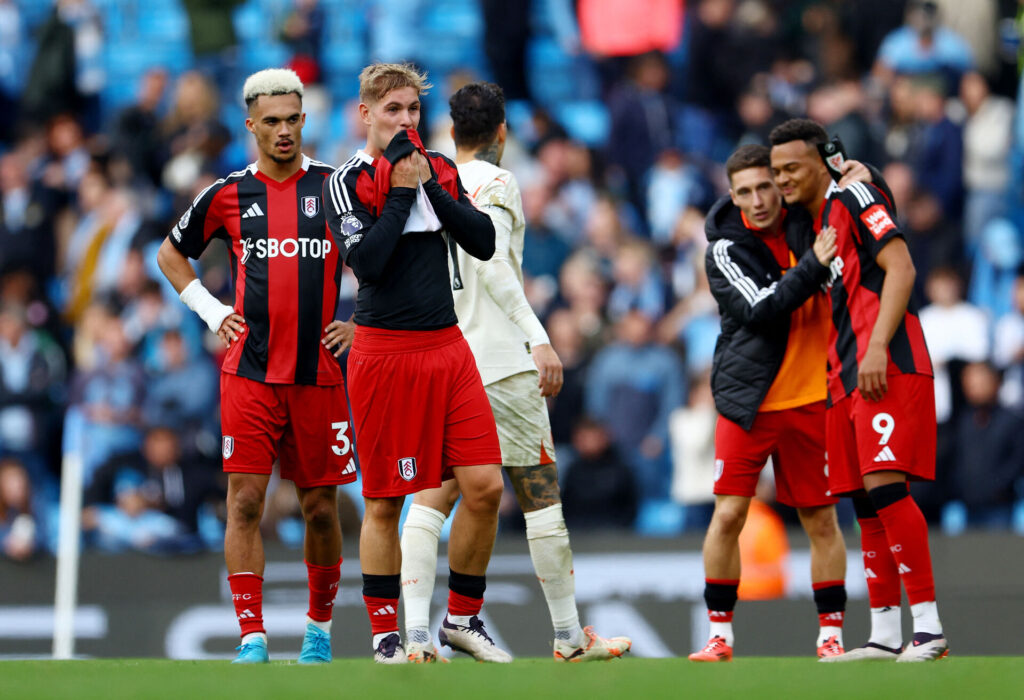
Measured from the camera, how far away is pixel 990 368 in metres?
10.7

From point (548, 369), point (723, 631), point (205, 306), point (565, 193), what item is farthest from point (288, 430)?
point (565, 193)

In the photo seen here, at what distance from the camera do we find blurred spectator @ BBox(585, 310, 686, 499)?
11.7 meters

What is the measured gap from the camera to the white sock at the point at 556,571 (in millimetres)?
6297

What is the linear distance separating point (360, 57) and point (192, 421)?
18.4ft

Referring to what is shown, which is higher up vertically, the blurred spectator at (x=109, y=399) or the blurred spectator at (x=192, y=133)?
the blurred spectator at (x=192, y=133)

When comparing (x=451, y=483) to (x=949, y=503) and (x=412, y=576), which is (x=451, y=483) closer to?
(x=412, y=576)

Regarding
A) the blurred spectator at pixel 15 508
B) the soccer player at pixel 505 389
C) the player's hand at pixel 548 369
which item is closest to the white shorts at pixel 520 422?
the soccer player at pixel 505 389

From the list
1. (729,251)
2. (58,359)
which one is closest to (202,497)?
(58,359)

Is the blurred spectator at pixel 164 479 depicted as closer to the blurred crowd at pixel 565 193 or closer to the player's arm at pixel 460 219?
the blurred crowd at pixel 565 193

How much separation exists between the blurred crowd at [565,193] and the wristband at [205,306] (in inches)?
171

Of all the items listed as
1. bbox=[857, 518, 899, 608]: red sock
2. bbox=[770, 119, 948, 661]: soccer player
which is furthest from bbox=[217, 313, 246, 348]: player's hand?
bbox=[857, 518, 899, 608]: red sock

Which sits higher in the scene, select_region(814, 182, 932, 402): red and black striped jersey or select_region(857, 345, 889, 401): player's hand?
select_region(814, 182, 932, 402): red and black striped jersey

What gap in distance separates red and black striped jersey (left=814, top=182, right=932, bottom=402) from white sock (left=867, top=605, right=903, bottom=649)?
0.97 meters

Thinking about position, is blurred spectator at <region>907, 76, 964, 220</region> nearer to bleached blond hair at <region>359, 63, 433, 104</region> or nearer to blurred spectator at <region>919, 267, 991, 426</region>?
blurred spectator at <region>919, 267, 991, 426</region>
